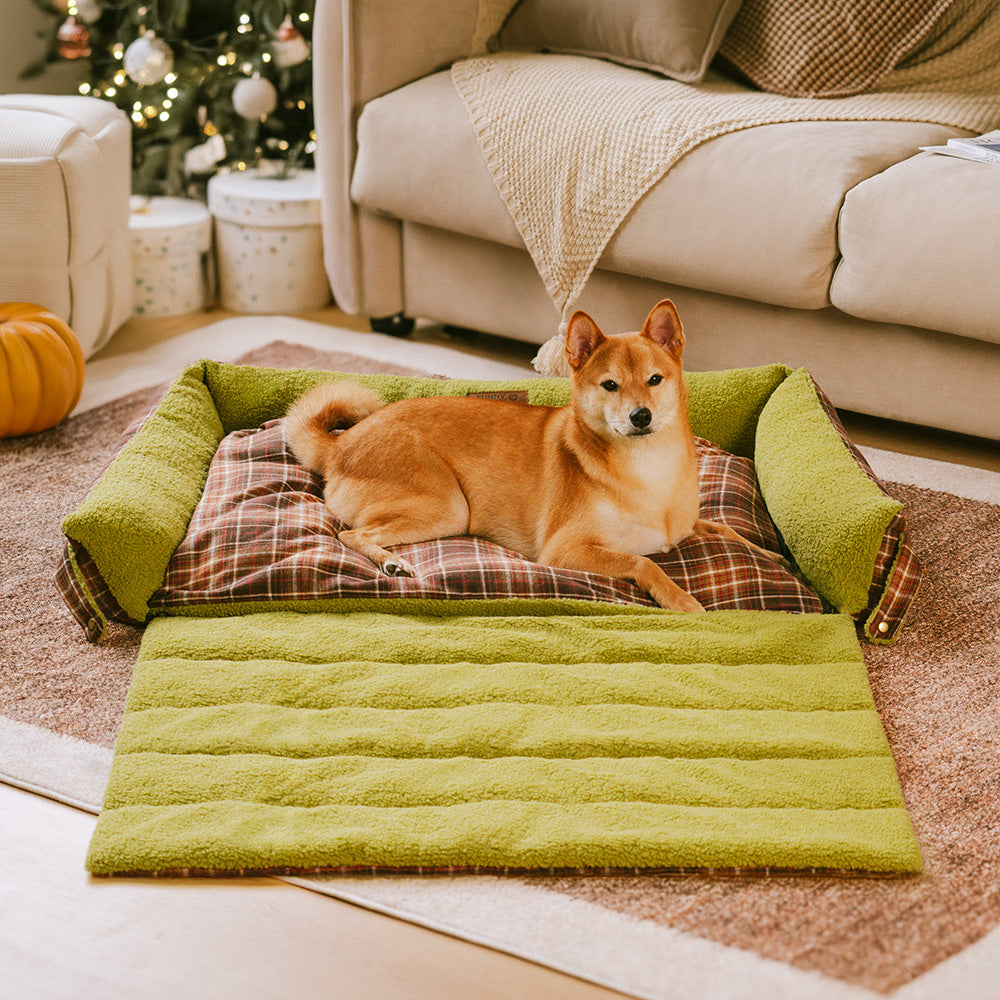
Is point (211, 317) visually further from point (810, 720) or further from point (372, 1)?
point (810, 720)

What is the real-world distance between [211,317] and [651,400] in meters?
2.09

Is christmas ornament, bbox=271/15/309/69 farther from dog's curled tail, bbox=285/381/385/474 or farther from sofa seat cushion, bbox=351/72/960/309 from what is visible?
dog's curled tail, bbox=285/381/385/474

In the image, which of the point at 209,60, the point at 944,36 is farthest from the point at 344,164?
the point at 944,36

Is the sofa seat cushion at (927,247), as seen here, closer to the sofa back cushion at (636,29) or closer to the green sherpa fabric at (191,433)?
the green sherpa fabric at (191,433)

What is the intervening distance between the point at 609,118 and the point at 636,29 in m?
0.50

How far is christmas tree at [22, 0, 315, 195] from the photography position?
3.64 m

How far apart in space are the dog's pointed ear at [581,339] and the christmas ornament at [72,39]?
2547mm

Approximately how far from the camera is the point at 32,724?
5.41ft

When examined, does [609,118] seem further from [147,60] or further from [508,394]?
[147,60]

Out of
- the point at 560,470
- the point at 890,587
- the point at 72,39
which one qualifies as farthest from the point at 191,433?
the point at 72,39

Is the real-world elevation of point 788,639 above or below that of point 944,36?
below

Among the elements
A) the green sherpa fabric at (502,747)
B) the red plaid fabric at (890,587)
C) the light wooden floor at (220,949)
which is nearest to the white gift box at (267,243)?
the green sherpa fabric at (502,747)

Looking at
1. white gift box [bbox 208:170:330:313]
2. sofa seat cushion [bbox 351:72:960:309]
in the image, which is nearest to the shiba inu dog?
sofa seat cushion [bbox 351:72:960:309]

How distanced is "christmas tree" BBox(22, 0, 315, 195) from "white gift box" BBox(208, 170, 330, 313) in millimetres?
208
